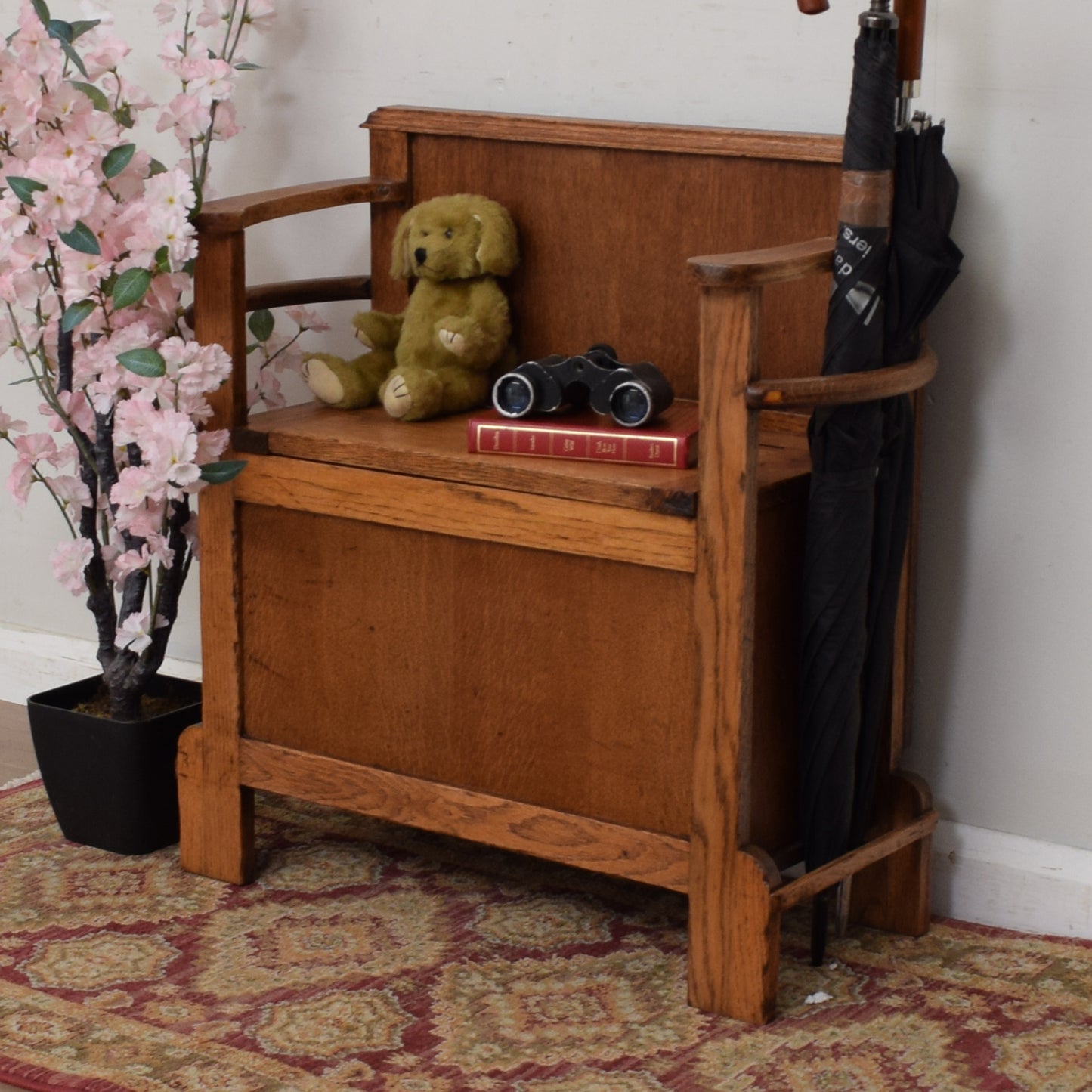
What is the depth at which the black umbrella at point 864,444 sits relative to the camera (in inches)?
69.1

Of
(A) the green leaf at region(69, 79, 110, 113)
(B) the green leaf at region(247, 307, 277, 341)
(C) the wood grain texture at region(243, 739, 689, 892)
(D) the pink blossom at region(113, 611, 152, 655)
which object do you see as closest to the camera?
(C) the wood grain texture at region(243, 739, 689, 892)

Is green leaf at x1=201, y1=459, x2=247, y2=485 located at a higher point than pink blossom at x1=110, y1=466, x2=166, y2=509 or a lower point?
higher

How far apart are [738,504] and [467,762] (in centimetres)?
48

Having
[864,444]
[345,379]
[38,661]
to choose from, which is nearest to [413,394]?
[345,379]

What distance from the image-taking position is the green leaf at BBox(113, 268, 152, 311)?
6.50ft

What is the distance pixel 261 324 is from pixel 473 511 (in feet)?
1.81

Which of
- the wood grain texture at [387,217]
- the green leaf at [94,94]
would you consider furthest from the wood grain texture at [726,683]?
the green leaf at [94,94]

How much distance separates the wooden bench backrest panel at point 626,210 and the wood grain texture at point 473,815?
0.53 metres

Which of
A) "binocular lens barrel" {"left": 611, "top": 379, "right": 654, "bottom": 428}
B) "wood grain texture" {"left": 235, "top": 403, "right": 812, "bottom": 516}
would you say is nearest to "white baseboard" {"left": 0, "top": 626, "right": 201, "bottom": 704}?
"wood grain texture" {"left": 235, "top": 403, "right": 812, "bottom": 516}

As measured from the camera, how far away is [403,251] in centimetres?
212

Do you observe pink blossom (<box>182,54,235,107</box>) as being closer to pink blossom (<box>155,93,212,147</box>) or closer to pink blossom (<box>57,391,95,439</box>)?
pink blossom (<box>155,93,212,147</box>)

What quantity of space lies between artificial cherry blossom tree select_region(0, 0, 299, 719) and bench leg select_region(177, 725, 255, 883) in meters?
0.13

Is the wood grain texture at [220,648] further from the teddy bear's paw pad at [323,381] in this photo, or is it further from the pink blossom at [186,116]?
the pink blossom at [186,116]

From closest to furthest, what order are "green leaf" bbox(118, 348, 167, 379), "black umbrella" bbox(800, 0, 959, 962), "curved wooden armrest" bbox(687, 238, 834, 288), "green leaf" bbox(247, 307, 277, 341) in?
"curved wooden armrest" bbox(687, 238, 834, 288), "black umbrella" bbox(800, 0, 959, 962), "green leaf" bbox(118, 348, 167, 379), "green leaf" bbox(247, 307, 277, 341)
